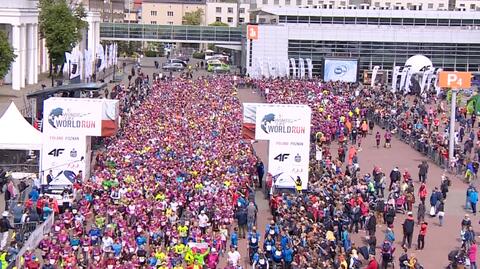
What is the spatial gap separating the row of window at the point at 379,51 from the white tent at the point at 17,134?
2062 inches

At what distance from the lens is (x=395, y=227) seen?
2502cm

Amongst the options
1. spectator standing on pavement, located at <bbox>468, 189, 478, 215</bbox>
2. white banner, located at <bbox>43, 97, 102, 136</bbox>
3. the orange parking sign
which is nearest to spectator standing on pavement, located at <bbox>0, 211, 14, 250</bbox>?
white banner, located at <bbox>43, 97, 102, 136</bbox>

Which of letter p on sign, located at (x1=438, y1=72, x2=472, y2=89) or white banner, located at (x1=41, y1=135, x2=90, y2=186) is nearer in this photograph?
white banner, located at (x1=41, y1=135, x2=90, y2=186)

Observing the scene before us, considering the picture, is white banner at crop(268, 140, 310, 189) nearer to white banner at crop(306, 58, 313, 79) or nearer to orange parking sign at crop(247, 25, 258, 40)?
white banner at crop(306, 58, 313, 79)

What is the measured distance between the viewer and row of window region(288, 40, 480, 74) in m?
80.6

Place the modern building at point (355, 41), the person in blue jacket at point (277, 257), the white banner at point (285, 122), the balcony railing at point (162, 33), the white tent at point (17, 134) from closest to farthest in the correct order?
the person in blue jacket at point (277, 257) < the white banner at point (285, 122) < the white tent at point (17, 134) < the modern building at point (355, 41) < the balcony railing at point (162, 33)

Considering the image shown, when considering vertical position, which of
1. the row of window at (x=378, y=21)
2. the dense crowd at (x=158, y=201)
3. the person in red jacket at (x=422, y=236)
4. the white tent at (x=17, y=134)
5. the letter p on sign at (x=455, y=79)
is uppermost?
the row of window at (x=378, y=21)

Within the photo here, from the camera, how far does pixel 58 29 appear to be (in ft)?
221

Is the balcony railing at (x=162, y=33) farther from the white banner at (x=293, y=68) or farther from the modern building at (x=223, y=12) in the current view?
the modern building at (x=223, y=12)

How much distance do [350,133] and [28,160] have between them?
1718 centimetres

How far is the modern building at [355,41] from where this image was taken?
263 ft

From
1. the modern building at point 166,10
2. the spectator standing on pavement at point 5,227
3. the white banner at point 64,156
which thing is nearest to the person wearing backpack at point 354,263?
the spectator standing on pavement at point 5,227

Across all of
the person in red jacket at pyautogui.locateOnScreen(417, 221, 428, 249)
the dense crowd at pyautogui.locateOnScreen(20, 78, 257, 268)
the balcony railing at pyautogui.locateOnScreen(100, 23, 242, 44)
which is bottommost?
the person in red jacket at pyautogui.locateOnScreen(417, 221, 428, 249)

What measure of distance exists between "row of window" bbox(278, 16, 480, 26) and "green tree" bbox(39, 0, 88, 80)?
21.6 metres
